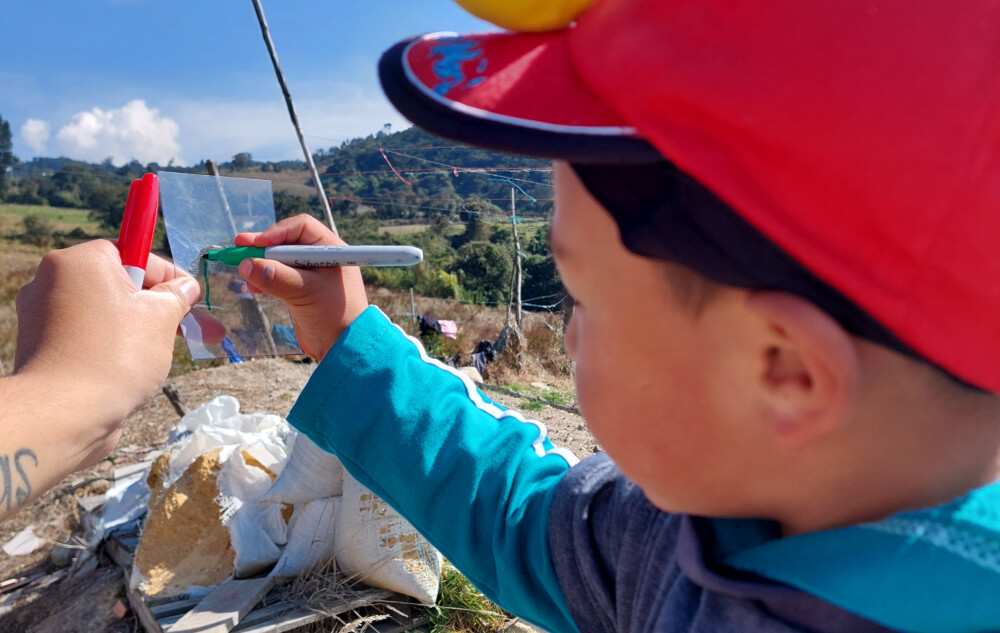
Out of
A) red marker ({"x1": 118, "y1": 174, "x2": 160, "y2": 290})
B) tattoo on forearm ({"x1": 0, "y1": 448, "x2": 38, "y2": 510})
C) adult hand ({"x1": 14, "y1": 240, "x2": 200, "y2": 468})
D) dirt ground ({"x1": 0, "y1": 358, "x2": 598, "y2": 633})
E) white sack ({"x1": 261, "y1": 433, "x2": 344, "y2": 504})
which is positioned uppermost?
red marker ({"x1": 118, "y1": 174, "x2": 160, "y2": 290})

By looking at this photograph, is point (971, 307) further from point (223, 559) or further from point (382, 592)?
point (223, 559)

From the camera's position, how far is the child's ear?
0.54m

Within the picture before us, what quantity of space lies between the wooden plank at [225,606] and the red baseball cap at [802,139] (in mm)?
2670

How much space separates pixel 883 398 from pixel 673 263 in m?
0.21

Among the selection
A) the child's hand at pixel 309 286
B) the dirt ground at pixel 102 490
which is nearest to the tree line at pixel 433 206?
the dirt ground at pixel 102 490

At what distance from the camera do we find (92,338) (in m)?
1.04

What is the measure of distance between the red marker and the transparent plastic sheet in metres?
0.30

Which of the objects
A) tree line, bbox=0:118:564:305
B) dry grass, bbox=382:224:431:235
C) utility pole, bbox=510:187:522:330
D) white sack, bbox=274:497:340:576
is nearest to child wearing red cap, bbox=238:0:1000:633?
white sack, bbox=274:497:340:576

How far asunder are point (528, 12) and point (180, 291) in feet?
2.92

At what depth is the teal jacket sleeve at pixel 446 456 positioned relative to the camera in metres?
1.03

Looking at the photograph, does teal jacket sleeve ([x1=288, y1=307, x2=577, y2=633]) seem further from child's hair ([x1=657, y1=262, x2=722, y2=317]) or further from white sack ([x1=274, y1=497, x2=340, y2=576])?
white sack ([x1=274, y1=497, x2=340, y2=576])

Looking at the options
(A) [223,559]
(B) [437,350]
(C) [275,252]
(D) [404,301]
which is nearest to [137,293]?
(C) [275,252]

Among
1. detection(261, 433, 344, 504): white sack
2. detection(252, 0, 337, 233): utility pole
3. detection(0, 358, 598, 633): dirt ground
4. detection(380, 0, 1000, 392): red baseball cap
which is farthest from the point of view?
detection(252, 0, 337, 233): utility pole

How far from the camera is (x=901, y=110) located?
0.46 m
